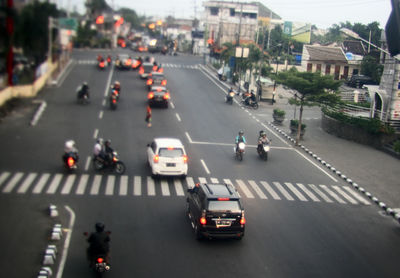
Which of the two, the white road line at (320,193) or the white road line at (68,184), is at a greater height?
the white road line at (320,193)

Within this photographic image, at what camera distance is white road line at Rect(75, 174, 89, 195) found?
19.4 m

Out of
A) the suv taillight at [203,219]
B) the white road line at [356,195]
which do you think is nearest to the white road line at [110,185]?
the suv taillight at [203,219]

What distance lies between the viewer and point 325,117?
122 ft

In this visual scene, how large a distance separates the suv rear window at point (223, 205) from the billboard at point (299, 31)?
3482 centimetres

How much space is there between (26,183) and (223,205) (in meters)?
10.2

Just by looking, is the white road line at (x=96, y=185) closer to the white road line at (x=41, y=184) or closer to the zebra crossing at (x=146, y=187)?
the zebra crossing at (x=146, y=187)

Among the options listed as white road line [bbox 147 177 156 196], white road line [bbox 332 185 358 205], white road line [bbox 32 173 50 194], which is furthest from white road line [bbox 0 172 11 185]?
white road line [bbox 332 185 358 205]

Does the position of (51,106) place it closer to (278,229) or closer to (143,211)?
(143,211)

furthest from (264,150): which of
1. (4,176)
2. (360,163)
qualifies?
(4,176)

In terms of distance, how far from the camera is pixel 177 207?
59.8 feet

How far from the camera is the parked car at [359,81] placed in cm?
3651

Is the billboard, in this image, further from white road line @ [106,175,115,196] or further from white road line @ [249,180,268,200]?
white road line @ [106,175,115,196]

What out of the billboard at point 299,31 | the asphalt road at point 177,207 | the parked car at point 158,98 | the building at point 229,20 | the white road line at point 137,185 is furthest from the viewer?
the building at point 229,20

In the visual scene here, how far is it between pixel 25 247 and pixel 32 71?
34.2 metres
